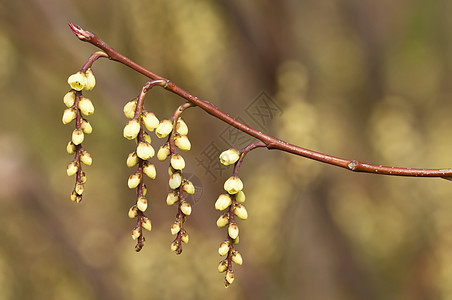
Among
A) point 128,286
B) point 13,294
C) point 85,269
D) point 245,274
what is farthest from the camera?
point 13,294

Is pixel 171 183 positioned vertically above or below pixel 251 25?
below

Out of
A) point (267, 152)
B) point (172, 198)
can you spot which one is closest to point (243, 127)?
point (172, 198)

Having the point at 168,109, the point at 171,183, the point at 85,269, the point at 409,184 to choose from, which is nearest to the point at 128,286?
the point at 85,269

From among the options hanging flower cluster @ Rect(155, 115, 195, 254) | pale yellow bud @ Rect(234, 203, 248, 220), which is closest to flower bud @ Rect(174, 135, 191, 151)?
hanging flower cluster @ Rect(155, 115, 195, 254)

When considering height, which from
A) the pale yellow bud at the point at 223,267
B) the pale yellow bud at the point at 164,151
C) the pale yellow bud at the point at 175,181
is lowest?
the pale yellow bud at the point at 223,267

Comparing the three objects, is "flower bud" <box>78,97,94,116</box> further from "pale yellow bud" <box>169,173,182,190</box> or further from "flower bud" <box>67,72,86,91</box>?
"pale yellow bud" <box>169,173,182,190</box>

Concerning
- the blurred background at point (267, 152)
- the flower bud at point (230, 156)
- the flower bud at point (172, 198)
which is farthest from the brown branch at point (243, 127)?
the blurred background at point (267, 152)

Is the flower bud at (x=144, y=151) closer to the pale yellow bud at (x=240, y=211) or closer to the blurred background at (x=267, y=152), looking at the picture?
the pale yellow bud at (x=240, y=211)

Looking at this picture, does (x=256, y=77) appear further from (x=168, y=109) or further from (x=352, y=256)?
(x=352, y=256)
